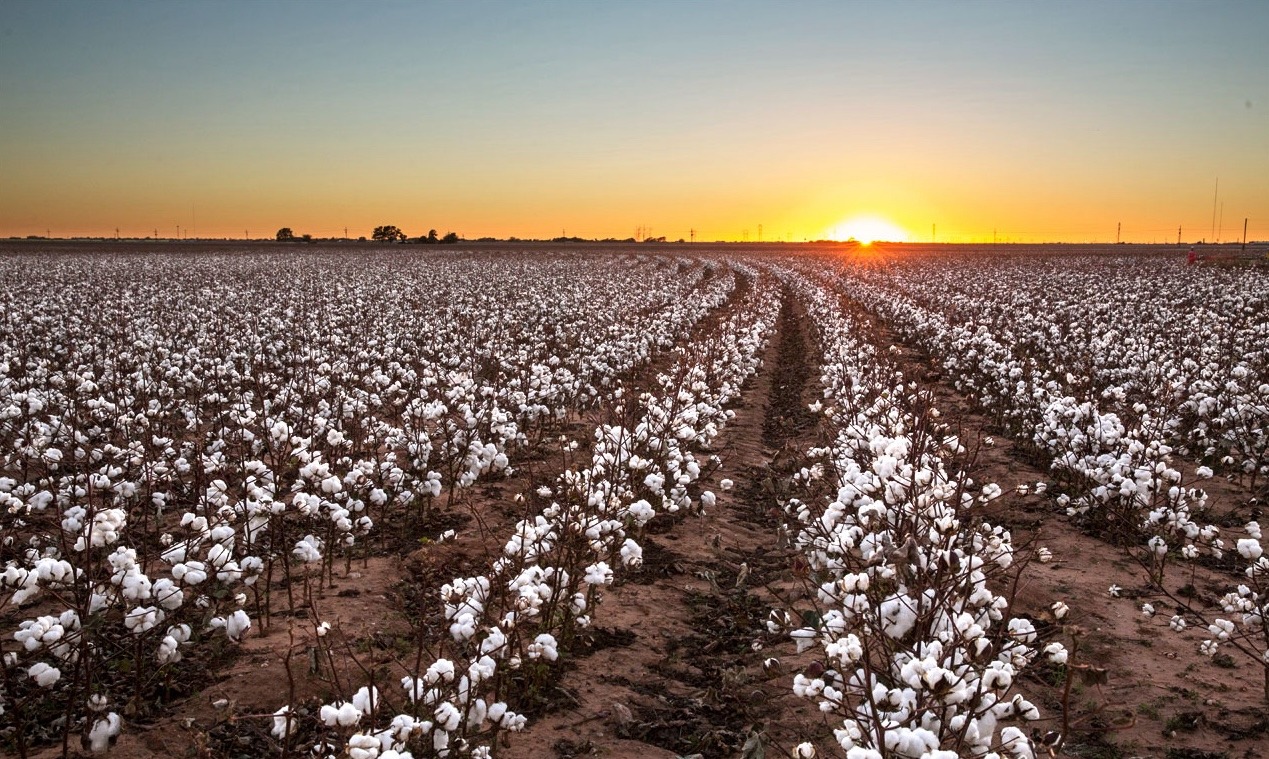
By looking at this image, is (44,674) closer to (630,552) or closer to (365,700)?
(365,700)

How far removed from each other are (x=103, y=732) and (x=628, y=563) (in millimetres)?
3313

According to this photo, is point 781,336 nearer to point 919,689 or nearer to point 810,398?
point 810,398

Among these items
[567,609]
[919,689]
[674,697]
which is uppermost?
[919,689]

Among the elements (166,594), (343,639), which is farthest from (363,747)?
(166,594)

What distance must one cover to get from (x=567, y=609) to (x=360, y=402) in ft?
15.9

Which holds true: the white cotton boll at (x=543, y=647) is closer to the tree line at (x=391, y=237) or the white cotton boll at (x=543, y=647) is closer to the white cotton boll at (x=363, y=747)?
the white cotton boll at (x=363, y=747)

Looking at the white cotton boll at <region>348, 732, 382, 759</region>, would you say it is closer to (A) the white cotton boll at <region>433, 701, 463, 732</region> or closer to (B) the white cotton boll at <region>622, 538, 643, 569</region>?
(A) the white cotton boll at <region>433, 701, 463, 732</region>

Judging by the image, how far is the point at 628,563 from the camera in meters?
6.23

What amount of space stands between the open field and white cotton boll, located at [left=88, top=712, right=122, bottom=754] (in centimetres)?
2

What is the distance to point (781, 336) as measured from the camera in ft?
82.4

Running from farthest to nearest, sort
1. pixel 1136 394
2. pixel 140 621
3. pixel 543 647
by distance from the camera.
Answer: pixel 1136 394, pixel 543 647, pixel 140 621

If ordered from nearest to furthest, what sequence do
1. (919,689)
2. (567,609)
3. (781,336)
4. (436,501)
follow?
(919,689) → (567,609) → (436,501) → (781,336)

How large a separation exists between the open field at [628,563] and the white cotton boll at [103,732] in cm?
2

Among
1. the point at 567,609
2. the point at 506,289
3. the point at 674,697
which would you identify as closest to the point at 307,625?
the point at 567,609
